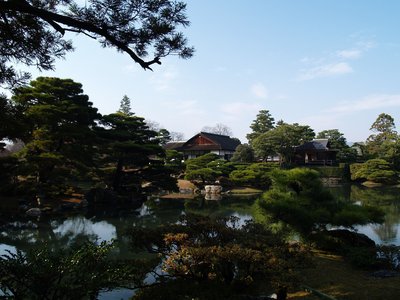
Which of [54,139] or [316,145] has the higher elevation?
[316,145]

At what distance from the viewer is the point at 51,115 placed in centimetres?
1325

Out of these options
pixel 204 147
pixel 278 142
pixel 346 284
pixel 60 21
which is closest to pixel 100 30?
pixel 60 21

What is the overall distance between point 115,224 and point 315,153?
23688mm

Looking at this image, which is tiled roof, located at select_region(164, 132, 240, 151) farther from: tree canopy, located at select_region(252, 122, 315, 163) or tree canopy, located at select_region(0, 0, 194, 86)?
tree canopy, located at select_region(0, 0, 194, 86)

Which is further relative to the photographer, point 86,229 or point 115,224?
point 115,224

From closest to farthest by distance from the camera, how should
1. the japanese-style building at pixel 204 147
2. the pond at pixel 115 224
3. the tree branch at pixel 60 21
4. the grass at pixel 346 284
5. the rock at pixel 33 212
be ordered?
the tree branch at pixel 60 21, the grass at pixel 346 284, the pond at pixel 115 224, the rock at pixel 33 212, the japanese-style building at pixel 204 147

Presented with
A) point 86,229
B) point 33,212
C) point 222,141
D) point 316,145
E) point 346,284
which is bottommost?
point 86,229

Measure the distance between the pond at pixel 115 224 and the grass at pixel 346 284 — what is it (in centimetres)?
259

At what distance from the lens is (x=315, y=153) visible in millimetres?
31781

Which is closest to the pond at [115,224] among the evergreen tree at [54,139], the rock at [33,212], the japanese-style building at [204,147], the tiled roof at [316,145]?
the rock at [33,212]

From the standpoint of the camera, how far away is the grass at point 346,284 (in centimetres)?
486

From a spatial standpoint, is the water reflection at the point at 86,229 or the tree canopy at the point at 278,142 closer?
the water reflection at the point at 86,229

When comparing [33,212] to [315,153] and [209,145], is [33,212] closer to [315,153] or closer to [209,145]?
[209,145]

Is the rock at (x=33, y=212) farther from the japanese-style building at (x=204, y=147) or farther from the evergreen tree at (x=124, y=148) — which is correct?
the japanese-style building at (x=204, y=147)
